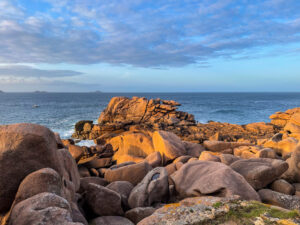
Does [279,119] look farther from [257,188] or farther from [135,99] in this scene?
[257,188]

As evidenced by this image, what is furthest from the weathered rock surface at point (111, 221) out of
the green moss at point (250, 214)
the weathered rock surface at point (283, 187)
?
the weathered rock surface at point (283, 187)

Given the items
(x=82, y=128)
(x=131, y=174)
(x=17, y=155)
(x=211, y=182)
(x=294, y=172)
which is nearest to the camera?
(x=17, y=155)

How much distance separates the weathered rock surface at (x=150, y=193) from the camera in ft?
23.5

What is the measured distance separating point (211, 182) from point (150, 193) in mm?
1999

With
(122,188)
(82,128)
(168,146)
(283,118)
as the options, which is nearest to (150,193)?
(122,188)

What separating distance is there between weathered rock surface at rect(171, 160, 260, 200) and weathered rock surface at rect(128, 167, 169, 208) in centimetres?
64

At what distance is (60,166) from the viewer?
20.5 ft

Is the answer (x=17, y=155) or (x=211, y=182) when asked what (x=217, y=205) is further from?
(x=17, y=155)

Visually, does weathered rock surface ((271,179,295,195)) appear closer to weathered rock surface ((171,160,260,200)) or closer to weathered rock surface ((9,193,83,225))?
weathered rock surface ((171,160,260,200))

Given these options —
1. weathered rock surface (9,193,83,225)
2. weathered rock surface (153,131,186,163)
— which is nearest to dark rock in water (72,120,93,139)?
weathered rock surface (153,131,186,163)

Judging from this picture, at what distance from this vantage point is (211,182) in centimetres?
697

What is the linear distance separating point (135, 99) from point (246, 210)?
121 feet

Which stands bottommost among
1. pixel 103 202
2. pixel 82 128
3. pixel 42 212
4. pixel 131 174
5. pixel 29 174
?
pixel 82 128

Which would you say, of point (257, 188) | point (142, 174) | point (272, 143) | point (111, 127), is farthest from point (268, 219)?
point (111, 127)
